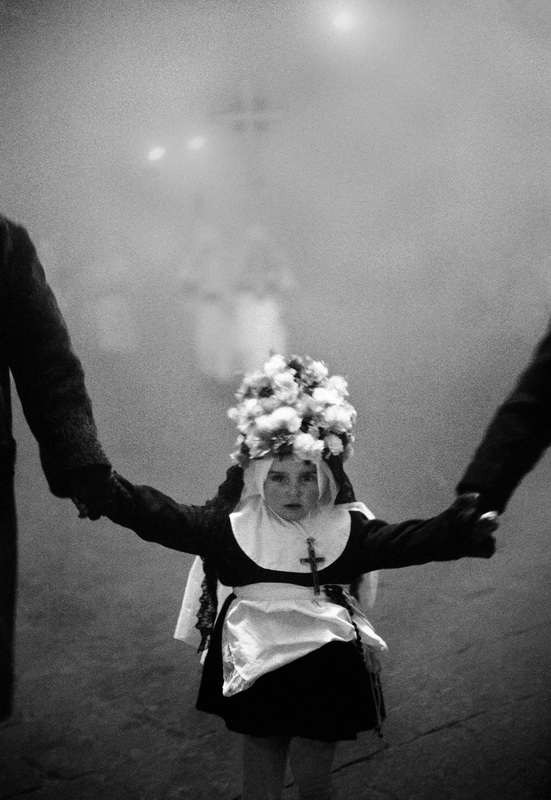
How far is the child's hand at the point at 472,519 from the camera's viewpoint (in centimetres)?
162

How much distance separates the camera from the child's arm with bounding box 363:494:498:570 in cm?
165

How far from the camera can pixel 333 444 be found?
199 cm

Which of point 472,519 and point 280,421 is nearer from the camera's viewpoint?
point 472,519

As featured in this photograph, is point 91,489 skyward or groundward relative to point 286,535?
skyward

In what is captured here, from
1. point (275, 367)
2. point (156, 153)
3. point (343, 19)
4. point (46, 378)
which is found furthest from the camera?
point (343, 19)

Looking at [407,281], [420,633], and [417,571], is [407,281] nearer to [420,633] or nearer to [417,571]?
[417,571]

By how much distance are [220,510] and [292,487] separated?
19cm

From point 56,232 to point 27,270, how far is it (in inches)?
40.0

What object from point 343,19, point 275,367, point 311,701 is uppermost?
point 343,19

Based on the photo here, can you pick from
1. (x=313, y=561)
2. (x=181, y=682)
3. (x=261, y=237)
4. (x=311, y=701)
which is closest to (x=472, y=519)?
(x=313, y=561)

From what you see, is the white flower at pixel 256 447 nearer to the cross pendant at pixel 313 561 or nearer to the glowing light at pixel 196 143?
the cross pendant at pixel 313 561

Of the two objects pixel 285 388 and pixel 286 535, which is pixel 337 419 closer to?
pixel 285 388

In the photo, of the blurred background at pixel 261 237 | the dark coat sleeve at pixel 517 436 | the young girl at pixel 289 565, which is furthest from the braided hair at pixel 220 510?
the blurred background at pixel 261 237

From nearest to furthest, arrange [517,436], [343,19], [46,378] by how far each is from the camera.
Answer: [517,436], [46,378], [343,19]
